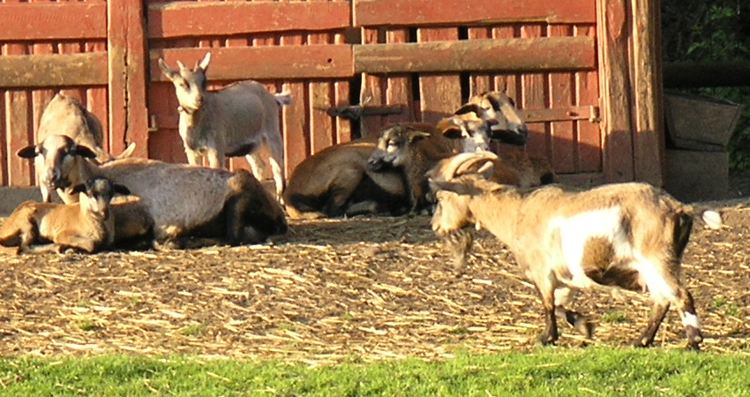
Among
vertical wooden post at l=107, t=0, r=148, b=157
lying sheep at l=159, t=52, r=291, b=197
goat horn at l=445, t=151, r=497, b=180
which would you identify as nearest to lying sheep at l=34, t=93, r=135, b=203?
vertical wooden post at l=107, t=0, r=148, b=157

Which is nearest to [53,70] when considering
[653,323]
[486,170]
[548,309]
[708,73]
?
[486,170]

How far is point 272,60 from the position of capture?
55.9ft

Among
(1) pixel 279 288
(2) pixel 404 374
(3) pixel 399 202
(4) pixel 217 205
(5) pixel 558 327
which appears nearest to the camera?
(2) pixel 404 374

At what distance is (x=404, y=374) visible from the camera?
962 cm

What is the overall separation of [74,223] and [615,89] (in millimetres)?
5268

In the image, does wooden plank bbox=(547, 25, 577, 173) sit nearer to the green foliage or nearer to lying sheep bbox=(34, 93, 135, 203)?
lying sheep bbox=(34, 93, 135, 203)

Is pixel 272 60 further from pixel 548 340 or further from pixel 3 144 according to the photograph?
pixel 548 340

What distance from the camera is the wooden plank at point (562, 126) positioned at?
17.3m

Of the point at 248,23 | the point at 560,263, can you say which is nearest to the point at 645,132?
the point at 248,23

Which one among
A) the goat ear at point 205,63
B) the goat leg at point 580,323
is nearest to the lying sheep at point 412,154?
the goat ear at point 205,63

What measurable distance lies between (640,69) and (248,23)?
11.7ft

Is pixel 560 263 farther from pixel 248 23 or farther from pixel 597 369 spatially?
pixel 248 23

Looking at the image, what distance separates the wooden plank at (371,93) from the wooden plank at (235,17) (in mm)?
336

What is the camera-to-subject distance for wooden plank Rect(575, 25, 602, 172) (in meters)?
17.3
